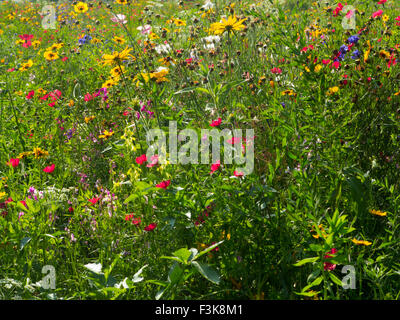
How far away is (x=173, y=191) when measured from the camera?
1208mm

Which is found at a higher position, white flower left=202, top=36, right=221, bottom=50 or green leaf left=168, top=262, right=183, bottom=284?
white flower left=202, top=36, right=221, bottom=50

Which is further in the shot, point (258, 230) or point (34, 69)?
point (34, 69)

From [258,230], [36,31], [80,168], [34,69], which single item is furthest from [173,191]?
[36,31]

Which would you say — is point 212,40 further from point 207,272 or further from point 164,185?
point 207,272

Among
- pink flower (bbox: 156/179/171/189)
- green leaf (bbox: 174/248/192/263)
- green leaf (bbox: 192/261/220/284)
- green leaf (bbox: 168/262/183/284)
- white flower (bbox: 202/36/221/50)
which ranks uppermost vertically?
white flower (bbox: 202/36/221/50)

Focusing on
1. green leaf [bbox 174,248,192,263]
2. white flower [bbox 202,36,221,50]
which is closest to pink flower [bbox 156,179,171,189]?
green leaf [bbox 174,248,192,263]

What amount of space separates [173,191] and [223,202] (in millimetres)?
167

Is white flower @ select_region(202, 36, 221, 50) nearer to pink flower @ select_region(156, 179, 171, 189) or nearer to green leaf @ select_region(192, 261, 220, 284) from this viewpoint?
pink flower @ select_region(156, 179, 171, 189)

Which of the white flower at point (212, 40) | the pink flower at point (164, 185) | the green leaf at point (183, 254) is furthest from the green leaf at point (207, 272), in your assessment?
the white flower at point (212, 40)

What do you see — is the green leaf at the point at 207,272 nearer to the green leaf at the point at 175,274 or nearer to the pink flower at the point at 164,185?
the green leaf at the point at 175,274

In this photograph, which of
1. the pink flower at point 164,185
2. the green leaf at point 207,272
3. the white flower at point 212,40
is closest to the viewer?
the green leaf at point 207,272

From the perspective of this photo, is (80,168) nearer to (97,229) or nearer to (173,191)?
(97,229)

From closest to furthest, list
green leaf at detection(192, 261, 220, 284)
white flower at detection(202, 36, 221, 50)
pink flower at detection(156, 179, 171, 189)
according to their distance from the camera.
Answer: green leaf at detection(192, 261, 220, 284), pink flower at detection(156, 179, 171, 189), white flower at detection(202, 36, 221, 50)

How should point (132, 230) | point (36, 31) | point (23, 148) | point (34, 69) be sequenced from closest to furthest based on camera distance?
point (132, 230) → point (23, 148) → point (34, 69) → point (36, 31)
